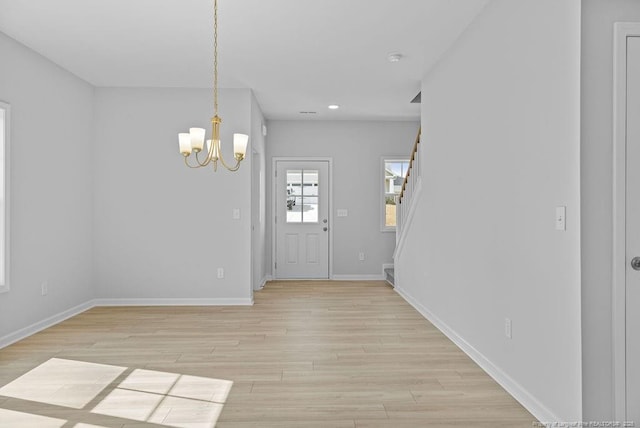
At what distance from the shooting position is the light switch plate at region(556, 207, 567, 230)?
2.30m

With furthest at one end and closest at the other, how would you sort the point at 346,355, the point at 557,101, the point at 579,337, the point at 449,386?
1. the point at 346,355
2. the point at 449,386
3. the point at 557,101
4. the point at 579,337

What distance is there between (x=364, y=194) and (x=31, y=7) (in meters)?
5.36

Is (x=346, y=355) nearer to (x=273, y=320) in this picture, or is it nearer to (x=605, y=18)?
(x=273, y=320)

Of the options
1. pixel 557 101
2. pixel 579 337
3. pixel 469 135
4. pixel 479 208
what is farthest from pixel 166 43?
pixel 579 337

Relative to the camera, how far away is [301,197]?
25.6 feet

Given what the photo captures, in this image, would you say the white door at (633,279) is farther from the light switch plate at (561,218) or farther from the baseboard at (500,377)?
the baseboard at (500,377)

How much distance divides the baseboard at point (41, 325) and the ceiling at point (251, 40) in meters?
2.60

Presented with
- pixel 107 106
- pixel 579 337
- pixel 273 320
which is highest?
pixel 107 106

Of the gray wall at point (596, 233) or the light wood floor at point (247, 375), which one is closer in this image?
the gray wall at point (596, 233)

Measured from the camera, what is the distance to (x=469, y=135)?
376 cm

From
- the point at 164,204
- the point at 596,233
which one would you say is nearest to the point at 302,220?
the point at 164,204

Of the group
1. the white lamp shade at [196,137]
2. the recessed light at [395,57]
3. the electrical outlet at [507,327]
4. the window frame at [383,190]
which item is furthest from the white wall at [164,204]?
the electrical outlet at [507,327]

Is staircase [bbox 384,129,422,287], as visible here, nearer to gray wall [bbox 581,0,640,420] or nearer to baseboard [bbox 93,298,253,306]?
baseboard [bbox 93,298,253,306]

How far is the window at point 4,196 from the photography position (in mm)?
3984
